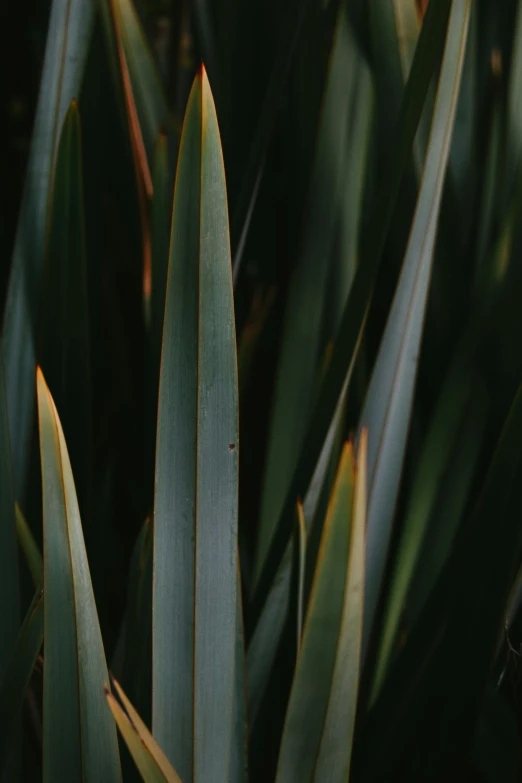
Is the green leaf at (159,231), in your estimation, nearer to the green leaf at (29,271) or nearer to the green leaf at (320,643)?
the green leaf at (29,271)

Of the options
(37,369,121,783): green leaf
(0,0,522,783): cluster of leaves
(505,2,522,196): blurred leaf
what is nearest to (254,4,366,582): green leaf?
(0,0,522,783): cluster of leaves

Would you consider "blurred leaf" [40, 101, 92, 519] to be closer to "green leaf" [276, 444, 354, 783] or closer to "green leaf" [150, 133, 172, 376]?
"green leaf" [150, 133, 172, 376]

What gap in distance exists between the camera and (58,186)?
47cm

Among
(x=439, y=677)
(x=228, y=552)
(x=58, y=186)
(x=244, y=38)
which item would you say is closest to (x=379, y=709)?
(x=439, y=677)

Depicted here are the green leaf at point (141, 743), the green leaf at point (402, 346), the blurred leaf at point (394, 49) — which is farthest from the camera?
the blurred leaf at point (394, 49)

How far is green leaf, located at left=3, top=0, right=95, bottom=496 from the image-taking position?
1.68 feet

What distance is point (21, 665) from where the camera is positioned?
34 cm

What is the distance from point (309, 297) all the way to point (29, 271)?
0.60 feet

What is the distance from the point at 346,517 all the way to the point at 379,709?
0.19 metres

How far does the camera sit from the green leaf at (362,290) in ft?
1.30

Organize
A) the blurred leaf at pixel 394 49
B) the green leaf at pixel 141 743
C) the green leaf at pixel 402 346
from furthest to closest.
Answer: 1. the blurred leaf at pixel 394 49
2. the green leaf at pixel 402 346
3. the green leaf at pixel 141 743

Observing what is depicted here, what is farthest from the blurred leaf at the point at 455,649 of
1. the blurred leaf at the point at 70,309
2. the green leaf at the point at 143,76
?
the green leaf at the point at 143,76

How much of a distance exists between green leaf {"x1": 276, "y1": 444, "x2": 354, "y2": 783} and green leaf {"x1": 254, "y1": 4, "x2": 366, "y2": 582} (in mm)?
186

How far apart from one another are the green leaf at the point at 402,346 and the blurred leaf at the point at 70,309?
19 cm
